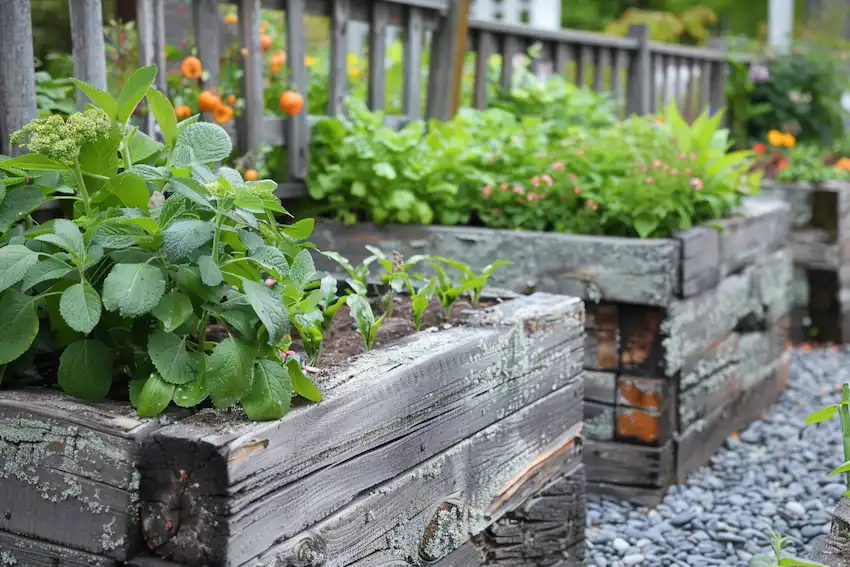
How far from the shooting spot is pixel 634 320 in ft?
10.1

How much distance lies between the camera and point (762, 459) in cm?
356

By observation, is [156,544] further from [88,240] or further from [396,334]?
[396,334]

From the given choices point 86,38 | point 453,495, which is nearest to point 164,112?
point 86,38

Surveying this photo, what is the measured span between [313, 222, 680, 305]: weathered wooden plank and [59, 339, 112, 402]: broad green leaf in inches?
59.9

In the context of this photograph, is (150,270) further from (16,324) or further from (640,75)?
(640,75)

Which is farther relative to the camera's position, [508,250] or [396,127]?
[396,127]

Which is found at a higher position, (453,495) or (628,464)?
(453,495)

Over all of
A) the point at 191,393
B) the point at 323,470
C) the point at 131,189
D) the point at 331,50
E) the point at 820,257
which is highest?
the point at 331,50

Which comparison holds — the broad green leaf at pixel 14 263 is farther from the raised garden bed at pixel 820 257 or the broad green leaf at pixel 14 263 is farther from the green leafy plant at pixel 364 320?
the raised garden bed at pixel 820 257

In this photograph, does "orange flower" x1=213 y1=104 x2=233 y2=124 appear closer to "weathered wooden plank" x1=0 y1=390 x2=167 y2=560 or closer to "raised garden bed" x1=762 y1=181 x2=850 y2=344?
"weathered wooden plank" x1=0 y1=390 x2=167 y2=560

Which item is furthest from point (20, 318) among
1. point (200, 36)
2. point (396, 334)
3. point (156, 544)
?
point (200, 36)

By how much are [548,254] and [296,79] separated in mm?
1093

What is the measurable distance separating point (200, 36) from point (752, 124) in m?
5.82

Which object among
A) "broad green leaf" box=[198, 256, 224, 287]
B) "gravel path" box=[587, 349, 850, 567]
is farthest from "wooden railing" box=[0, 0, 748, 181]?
"gravel path" box=[587, 349, 850, 567]
